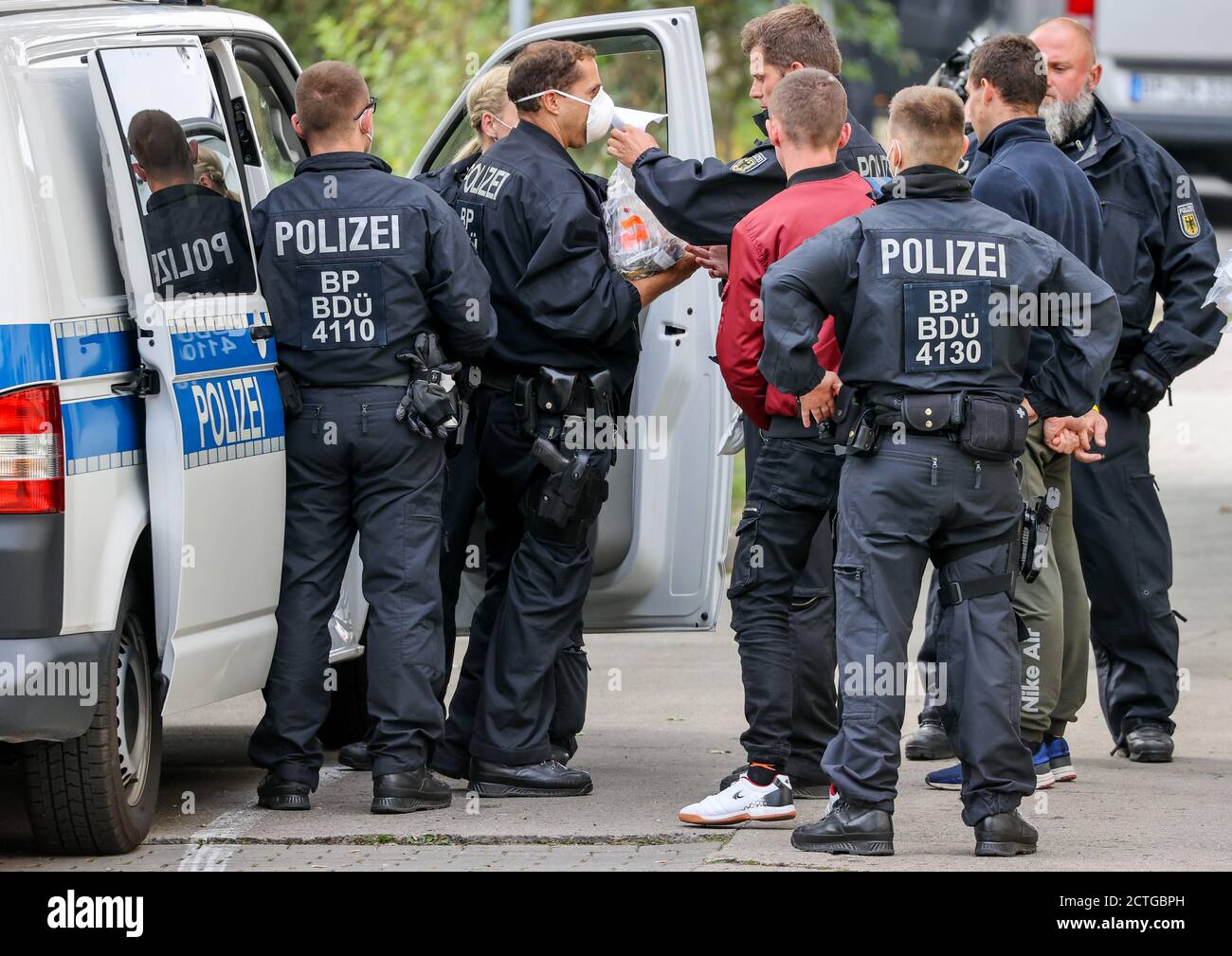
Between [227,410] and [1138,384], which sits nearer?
[227,410]

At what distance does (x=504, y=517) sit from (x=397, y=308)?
868 mm

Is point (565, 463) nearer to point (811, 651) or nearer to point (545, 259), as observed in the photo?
point (545, 259)

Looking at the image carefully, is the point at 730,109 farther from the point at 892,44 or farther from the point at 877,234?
the point at 877,234

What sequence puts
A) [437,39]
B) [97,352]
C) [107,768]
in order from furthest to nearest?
1. [437,39]
2. [107,768]
3. [97,352]

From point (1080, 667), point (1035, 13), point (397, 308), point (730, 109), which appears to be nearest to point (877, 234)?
point (397, 308)

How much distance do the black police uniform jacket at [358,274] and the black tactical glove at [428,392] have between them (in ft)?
0.16

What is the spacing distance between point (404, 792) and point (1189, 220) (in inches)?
120

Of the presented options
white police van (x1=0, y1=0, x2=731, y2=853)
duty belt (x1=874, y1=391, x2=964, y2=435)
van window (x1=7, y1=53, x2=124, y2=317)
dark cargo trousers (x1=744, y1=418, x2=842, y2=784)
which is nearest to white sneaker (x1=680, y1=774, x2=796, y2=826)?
dark cargo trousers (x1=744, y1=418, x2=842, y2=784)

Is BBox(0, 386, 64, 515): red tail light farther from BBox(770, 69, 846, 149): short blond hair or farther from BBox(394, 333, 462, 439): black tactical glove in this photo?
BBox(770, 69, 846, 149): short blond hair

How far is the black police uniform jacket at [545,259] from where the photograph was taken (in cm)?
542

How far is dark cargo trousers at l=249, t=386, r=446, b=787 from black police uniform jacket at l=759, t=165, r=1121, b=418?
112cm

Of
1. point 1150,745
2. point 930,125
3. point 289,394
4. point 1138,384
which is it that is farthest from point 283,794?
point 1138,384

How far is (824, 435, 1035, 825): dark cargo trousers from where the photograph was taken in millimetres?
4641

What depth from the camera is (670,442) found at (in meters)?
5.94
